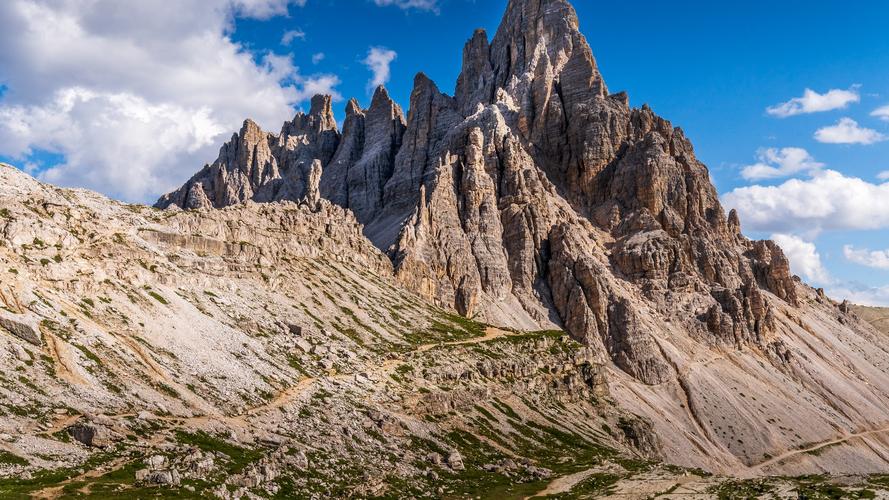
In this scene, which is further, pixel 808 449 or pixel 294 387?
pixel 808 449

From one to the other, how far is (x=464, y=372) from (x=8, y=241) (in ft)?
247

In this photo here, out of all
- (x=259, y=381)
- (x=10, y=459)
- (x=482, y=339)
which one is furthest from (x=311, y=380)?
(x=482, y=339)

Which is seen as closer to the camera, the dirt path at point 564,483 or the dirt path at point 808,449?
the dirt path at point 564,483

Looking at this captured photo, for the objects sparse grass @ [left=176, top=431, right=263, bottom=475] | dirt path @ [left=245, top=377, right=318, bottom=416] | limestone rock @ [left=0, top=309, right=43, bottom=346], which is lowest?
sparse grass @ [left=176, top=431, right=263, bottom=475]

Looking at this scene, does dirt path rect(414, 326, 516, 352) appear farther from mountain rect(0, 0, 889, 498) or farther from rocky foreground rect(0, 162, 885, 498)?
rocky foreground rect(0, 162, 885, 498)

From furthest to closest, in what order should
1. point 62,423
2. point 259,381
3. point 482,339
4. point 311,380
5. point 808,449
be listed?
1. point 808,449
2. point 482,339
3. point 311,380
4. point 259,381
5. point 62,423

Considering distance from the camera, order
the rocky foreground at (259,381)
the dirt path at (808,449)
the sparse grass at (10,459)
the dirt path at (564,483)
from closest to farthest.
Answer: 1. the sparse grass at (10,459)
2. the rocky foreground at (259,381)
3. the dirt path at (564,483)
4. the dirt path at (808,449)

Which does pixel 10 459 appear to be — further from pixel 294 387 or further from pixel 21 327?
pixel 294 387

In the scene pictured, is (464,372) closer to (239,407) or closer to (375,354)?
(375,354)

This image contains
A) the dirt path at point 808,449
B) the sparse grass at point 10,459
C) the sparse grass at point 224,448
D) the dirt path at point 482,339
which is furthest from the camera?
the dirt path at point 808,449

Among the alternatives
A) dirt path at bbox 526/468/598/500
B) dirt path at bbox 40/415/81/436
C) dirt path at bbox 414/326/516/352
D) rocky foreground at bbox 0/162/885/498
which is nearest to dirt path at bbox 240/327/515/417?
dirt path at bbox 414/326/516/352

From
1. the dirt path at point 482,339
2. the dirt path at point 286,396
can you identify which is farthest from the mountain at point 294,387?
the dirt path at point 482,339

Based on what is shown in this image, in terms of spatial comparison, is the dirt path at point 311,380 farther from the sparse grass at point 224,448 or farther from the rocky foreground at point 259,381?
the sparse grass at point 224,448

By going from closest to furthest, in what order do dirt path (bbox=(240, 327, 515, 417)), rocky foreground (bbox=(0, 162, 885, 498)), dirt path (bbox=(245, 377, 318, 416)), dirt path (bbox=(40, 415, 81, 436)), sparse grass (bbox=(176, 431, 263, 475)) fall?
dirt path (bbox=(40, 415, 81, 436))
rocky foreground (bbox=(0, 162, 885, 498))
sparse grass (bbox=(176, 431, 263, 475))
dirt path (bbox=(245, 377, 318, 416))
dirt path (bbox=(240, 327, 515, 417))
